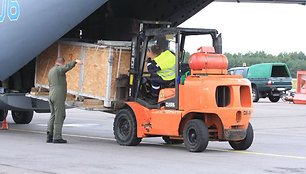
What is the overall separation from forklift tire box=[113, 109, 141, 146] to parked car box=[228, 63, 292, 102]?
24.8 meters

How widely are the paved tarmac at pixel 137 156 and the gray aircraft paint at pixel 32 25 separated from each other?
69.1 inches

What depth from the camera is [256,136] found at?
1658 centimetres

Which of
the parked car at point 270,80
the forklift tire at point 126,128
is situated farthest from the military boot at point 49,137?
the parked car at point 270,80

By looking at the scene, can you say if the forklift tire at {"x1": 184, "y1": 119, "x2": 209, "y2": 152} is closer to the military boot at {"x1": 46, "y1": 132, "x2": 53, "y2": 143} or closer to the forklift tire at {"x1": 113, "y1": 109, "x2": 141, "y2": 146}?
the forklift tire at {"x1": 113, "y1": 109, "x2": 141, "y2": 146}

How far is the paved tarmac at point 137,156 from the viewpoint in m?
10.4

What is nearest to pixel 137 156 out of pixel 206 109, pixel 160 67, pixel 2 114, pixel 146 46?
pixel 206 109

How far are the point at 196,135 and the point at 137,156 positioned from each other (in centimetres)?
112

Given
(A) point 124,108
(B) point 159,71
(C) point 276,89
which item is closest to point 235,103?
(B) point 159,71

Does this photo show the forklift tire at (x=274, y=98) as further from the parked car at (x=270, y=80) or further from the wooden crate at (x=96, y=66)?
the wooden crate at (x=96, y=66)

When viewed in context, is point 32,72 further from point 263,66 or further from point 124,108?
point 263,66

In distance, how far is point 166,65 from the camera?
42.9 feet

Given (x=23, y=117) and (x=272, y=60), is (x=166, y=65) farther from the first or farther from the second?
(x=272, y=60)

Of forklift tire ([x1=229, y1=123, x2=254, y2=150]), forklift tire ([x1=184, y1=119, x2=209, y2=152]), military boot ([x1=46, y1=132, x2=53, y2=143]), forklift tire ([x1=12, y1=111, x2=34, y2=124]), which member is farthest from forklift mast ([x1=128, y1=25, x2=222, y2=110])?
forklift tire ([x1=12, y1=111, x2=34, y2=124])

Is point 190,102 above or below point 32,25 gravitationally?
below
